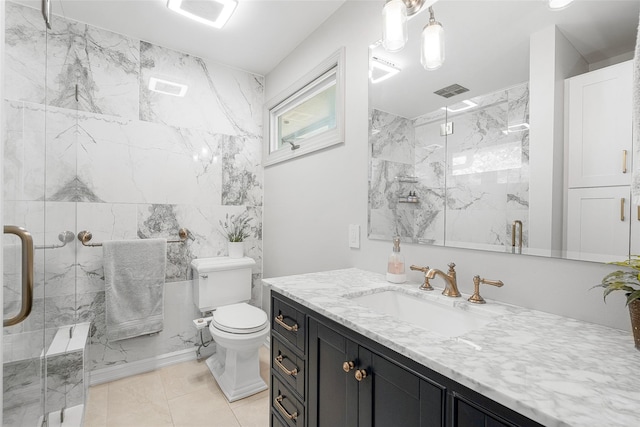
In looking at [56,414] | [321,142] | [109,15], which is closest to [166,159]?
[109,15]

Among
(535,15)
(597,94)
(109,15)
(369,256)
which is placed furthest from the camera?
A: (109,15)

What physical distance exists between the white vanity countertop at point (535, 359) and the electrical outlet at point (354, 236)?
0.69m

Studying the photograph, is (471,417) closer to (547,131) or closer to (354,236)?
(547,131)

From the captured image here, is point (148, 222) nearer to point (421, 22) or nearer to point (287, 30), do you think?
point (287, 30)

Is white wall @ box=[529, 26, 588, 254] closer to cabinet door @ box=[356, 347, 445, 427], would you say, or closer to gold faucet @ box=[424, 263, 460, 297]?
gold faucet @ box=[424, 263, 460, 297]

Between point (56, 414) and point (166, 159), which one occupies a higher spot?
point (166, 159)

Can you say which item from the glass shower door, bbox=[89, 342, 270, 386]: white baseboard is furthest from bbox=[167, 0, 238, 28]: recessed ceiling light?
bbox=[89, 342, 270, 386]: white baseboard

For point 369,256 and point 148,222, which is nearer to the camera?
point 369,256

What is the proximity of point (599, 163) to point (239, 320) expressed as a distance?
1943mm

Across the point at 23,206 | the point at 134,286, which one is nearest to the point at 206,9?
the point at 23,206

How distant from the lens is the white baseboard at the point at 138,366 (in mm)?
2055

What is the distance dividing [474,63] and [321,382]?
1365mm

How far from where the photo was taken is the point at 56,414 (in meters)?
1.51

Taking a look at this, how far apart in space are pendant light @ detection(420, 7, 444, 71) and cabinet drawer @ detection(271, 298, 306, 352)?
1.21 m
